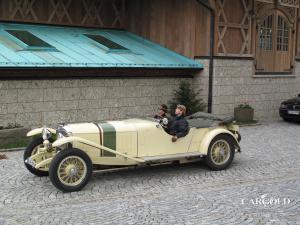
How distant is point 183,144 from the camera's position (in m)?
8.84

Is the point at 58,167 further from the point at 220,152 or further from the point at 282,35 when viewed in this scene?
the point at 282,35

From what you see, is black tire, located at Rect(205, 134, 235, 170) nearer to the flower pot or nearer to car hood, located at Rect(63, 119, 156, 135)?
car hood, located at Rect(63, 119, 156, 135)

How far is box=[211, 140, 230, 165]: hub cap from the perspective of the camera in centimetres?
918

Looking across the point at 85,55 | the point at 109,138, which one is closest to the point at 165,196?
the point at 109,138

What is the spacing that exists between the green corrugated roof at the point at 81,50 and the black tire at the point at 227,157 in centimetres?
559

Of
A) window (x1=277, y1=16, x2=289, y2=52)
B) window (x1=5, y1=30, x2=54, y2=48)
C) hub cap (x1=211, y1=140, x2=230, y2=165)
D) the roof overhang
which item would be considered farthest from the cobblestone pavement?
window (x1=277, y1=16, x2=289, y2=52)

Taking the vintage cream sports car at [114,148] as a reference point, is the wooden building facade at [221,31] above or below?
above

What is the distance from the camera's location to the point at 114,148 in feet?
26.4

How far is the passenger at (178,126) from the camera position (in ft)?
28.6

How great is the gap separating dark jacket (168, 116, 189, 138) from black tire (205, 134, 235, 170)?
655 mm

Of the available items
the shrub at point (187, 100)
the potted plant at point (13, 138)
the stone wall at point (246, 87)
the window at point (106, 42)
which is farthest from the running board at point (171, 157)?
the stone wall at point (246, 87)

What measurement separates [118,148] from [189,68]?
845cm

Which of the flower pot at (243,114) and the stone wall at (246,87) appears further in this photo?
the stone wall at (246,87)

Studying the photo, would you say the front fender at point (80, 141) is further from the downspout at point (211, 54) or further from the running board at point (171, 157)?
the downspout at point (211, 54)
